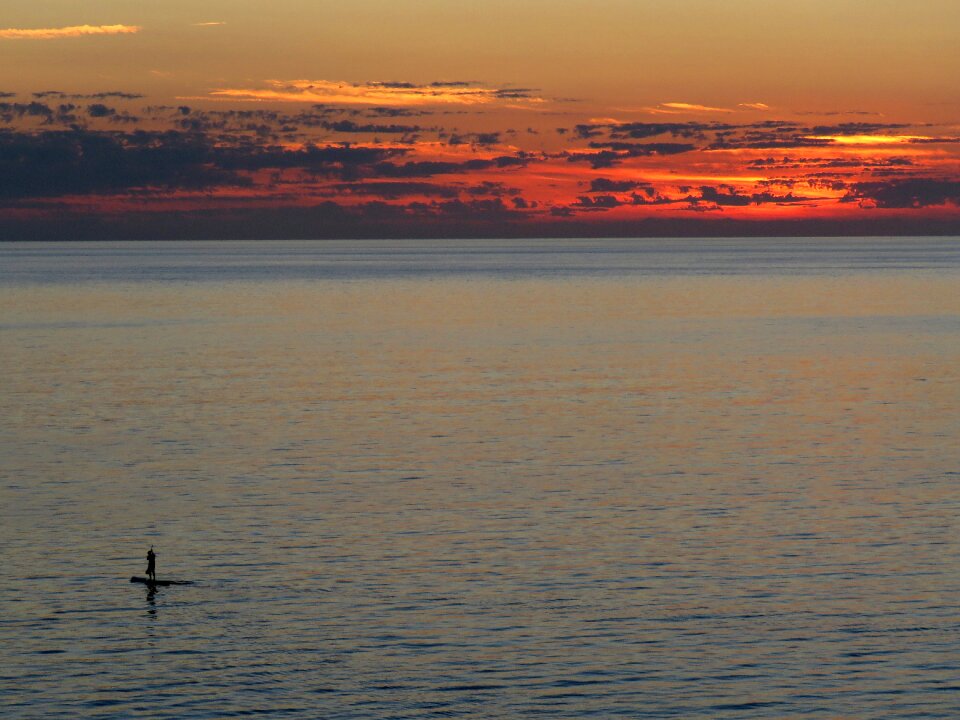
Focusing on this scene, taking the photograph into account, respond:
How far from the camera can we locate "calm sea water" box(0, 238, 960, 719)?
33188mm

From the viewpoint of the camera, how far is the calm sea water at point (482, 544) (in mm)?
33188

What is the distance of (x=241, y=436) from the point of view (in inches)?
2707

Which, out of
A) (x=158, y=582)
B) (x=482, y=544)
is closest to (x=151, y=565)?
(x=158, y=582)

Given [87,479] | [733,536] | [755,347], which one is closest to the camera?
[733,536]

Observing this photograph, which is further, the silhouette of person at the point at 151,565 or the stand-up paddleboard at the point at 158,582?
the stand-up paddleboard at the point at 158,582

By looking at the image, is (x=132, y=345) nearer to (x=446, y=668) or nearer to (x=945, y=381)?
(x=945, y=381)

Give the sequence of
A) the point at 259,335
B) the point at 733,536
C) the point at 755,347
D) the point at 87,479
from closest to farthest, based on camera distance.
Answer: the point at 733,536 < the point at 87,479 < the point at 755,347 < the point at 259,335

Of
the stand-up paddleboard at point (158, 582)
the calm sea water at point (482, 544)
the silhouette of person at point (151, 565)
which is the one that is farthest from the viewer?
the stand-up paddleboard at point (158, 582)

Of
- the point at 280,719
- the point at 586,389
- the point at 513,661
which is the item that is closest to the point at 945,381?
the point at 586,389

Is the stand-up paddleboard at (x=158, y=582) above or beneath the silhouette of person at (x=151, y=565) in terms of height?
beneath

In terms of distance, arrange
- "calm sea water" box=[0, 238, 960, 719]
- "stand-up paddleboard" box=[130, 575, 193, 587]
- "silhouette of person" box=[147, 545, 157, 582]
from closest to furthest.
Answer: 1. "calm sea water" box=[0, 238, 960, 719]
2. "silhouette of person" box=[147, 545, 157, 582]
3. "stand-up paddleboard" box=[130, 575, 193, 587]

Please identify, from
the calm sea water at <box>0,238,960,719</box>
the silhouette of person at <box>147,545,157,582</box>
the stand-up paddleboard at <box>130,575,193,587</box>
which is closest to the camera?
the calm sea water at <box>0,238,960,719</box>

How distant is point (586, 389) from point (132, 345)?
2069 inches

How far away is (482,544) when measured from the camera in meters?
45.8
